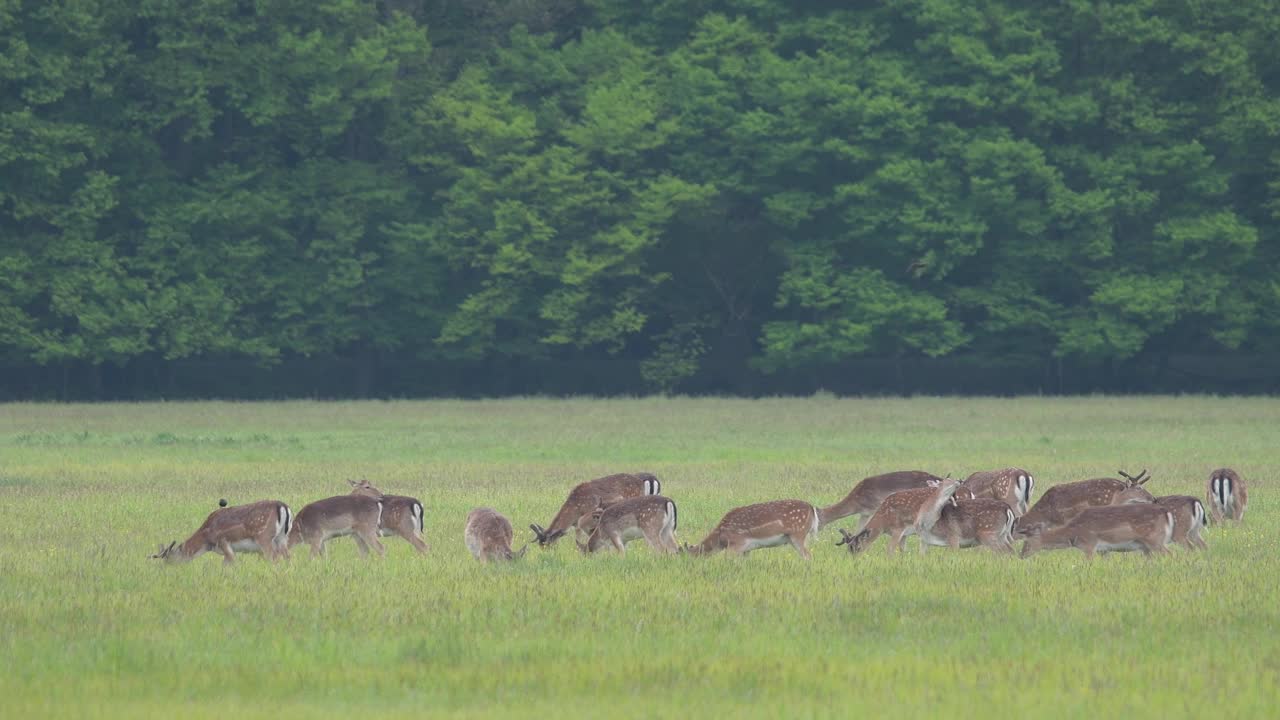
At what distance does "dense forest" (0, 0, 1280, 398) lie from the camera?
4662 centimetres

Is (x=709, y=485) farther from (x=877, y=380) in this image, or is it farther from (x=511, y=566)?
(x=877, y=380)

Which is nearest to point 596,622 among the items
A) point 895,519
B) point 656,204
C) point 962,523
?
point 895,519

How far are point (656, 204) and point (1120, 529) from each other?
34704 millimetres

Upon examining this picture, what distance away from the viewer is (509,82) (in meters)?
51.0

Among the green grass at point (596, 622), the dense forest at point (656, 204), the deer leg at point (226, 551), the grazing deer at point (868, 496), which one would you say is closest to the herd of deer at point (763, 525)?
the deer leg at point (226, 551)

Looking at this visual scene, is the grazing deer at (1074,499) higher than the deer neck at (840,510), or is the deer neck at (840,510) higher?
the grazing deer at (1074,499)

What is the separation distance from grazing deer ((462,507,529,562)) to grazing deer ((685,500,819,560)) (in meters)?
1.32

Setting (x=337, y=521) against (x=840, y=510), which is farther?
(x=840, y=510)

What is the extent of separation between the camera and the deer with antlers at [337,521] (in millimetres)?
14125

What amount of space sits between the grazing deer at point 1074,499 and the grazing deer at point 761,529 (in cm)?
162

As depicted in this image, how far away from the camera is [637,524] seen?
14.1 m

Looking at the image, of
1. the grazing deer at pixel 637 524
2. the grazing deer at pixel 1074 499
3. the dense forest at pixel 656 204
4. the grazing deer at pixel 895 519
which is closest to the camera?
the grazing deer at pixel 637 524

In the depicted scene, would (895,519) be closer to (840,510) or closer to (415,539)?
(840,510)

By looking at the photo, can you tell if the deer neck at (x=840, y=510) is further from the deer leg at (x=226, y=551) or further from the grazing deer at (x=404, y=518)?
the deer leg at (x=226, y=551)
